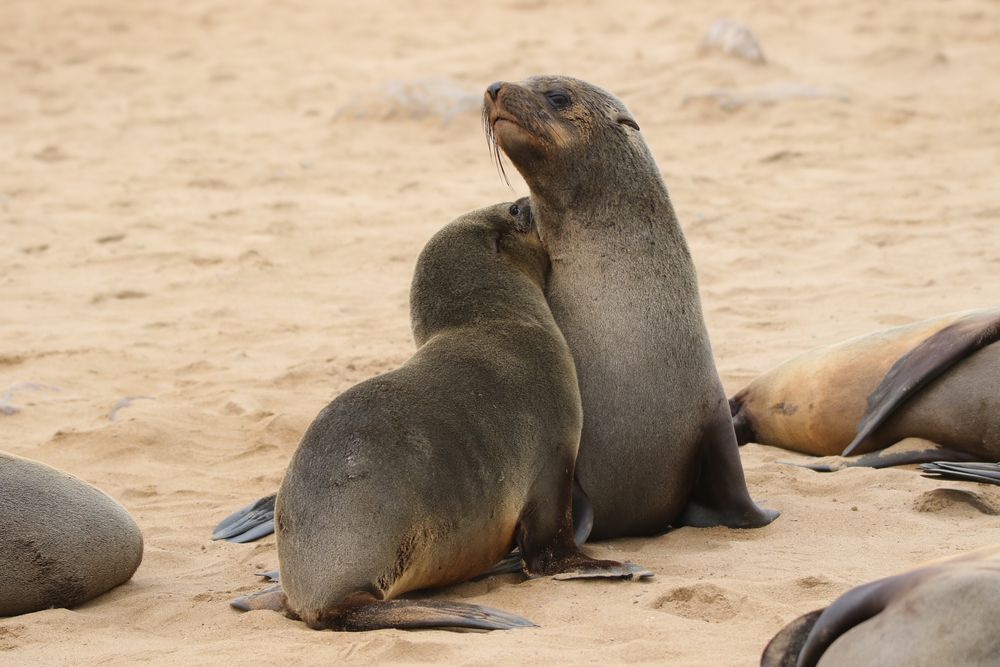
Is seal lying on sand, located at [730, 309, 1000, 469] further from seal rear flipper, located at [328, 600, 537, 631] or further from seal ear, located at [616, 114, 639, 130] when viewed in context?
seal rear flipper, located at [328, 600, 537, 631]

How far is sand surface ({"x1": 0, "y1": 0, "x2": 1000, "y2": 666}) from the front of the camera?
146 inches

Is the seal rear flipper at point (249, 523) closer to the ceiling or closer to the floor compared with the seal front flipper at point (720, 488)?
closer to the floor

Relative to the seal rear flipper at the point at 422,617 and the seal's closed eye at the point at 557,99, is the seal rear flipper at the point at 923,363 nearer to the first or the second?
the seal's closed eye at the point at 557,99

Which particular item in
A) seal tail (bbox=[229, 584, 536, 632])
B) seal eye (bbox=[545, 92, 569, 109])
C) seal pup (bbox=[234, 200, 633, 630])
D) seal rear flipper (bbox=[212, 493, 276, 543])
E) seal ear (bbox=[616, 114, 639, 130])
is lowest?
seal rear flipper (bbox=[212, 493, 276, 543])

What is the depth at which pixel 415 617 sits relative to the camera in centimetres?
336

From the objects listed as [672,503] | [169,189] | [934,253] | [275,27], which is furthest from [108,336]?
[275,27]

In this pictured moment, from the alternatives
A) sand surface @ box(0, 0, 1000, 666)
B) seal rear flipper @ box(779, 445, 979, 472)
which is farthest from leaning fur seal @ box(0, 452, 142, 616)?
seal rear flipper @ box(779, 445, 979, 472)

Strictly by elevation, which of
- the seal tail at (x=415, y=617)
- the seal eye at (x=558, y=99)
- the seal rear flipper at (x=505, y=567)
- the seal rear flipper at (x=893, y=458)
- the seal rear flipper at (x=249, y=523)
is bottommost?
the seal rear flipper at (x=249, y=523)

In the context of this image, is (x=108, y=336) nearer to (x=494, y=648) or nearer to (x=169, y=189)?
(x=169, y=189)

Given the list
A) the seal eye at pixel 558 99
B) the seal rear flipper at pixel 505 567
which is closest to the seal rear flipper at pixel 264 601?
the seal rear flipper at pixel 505 567

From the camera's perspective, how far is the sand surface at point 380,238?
3703 millimetres

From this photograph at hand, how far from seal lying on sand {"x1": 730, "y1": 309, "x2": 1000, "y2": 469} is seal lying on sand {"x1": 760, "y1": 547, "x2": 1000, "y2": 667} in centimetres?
229

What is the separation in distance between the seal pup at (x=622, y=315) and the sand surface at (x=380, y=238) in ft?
0.44

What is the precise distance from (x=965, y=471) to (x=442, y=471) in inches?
71.6
